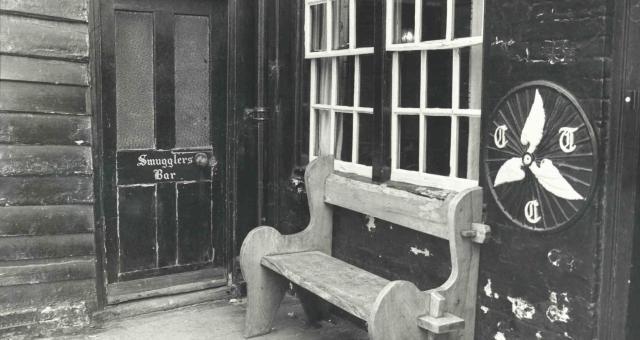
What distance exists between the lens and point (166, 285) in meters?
4.96

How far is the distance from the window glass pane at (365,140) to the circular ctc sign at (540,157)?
3.76ft

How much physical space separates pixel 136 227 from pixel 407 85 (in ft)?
7.81

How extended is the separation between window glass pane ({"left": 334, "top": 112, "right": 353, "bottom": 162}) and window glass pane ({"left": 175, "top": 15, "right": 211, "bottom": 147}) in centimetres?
116

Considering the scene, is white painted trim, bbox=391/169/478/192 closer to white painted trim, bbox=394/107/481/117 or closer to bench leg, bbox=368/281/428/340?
white painted trim, bbox=394/107/481/117

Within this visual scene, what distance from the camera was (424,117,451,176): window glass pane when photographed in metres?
3.54

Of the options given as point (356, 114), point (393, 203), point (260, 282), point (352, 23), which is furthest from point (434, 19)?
point (260, 282)

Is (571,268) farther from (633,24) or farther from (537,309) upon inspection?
(633,24)

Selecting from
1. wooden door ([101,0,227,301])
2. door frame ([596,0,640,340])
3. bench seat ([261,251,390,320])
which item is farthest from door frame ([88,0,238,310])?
door frame ([596,0,640,340])

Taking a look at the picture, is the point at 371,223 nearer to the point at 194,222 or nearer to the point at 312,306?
the point at 312,306

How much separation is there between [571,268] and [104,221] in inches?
130

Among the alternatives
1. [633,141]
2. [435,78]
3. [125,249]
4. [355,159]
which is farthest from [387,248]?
[125,249]

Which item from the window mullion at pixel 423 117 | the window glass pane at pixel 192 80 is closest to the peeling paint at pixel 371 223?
the window mullion at pixel 423 117

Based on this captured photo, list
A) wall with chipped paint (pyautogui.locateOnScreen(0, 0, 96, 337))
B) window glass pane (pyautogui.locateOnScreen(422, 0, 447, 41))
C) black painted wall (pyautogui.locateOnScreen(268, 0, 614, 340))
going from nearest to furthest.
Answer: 1. black painted wall (pyautogui.locateOnScreen(268, 0, 614, 340))
2. window glass pane (pyautogui.locateOnScreen(422, 0, 447, 41))
3. wall with chipped paint (pyautogui.locateOnScreen(0, 0, 96, 337))

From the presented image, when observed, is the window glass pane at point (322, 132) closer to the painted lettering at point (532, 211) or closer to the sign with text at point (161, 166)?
the sign with text at point (161, 166)
